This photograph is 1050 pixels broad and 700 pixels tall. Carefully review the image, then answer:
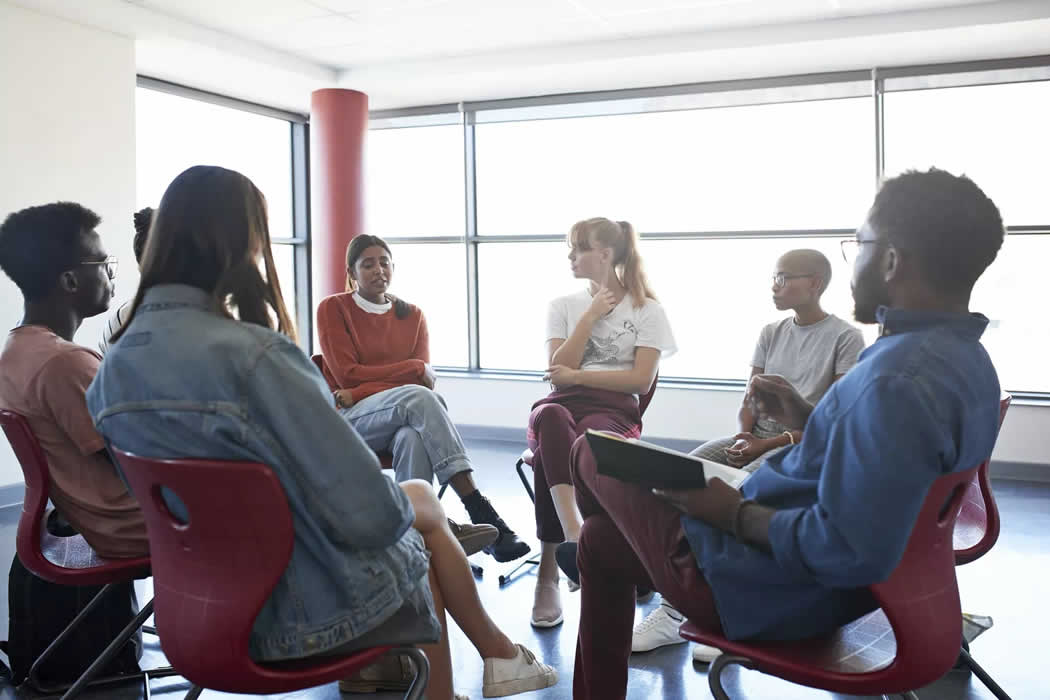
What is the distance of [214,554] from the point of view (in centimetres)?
144

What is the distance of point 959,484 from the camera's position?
1.46 m

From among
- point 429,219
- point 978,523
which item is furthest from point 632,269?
point 429,219

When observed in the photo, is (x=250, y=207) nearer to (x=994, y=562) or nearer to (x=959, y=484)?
(x=959, y=484)

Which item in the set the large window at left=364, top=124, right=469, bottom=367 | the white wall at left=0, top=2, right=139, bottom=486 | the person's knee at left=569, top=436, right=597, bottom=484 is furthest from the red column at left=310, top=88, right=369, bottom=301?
the person's knee at left=569, top=436, right=597, bottom=484

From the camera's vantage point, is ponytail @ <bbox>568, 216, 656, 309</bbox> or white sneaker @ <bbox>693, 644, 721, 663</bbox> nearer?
white sneaker @ <bbox>693, 644, 721, 663</bbox>

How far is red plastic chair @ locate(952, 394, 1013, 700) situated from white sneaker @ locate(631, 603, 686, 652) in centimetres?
83

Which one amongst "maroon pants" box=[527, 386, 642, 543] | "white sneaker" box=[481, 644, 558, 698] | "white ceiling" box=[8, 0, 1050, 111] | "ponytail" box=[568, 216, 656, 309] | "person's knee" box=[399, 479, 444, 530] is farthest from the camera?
"white ceiling" box=[8, 0, 1050, 111]

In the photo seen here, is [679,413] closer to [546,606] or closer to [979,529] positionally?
[546,606]

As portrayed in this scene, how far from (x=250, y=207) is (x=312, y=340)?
581 centimetres

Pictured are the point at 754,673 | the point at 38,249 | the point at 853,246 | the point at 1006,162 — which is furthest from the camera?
the point at 1006,162

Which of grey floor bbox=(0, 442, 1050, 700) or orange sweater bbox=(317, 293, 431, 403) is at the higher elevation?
orange sweater bbox=(317, 293, 431, 403)

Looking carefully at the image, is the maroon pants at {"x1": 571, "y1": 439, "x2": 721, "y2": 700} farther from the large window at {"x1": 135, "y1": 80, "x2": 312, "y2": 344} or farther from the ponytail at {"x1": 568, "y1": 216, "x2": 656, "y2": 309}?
the large window at {"x1": 135, "y1": 80, "x2": 312, "y2": 344}

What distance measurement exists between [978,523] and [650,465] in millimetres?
1132

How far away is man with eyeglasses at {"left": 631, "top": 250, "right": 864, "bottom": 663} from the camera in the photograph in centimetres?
273
